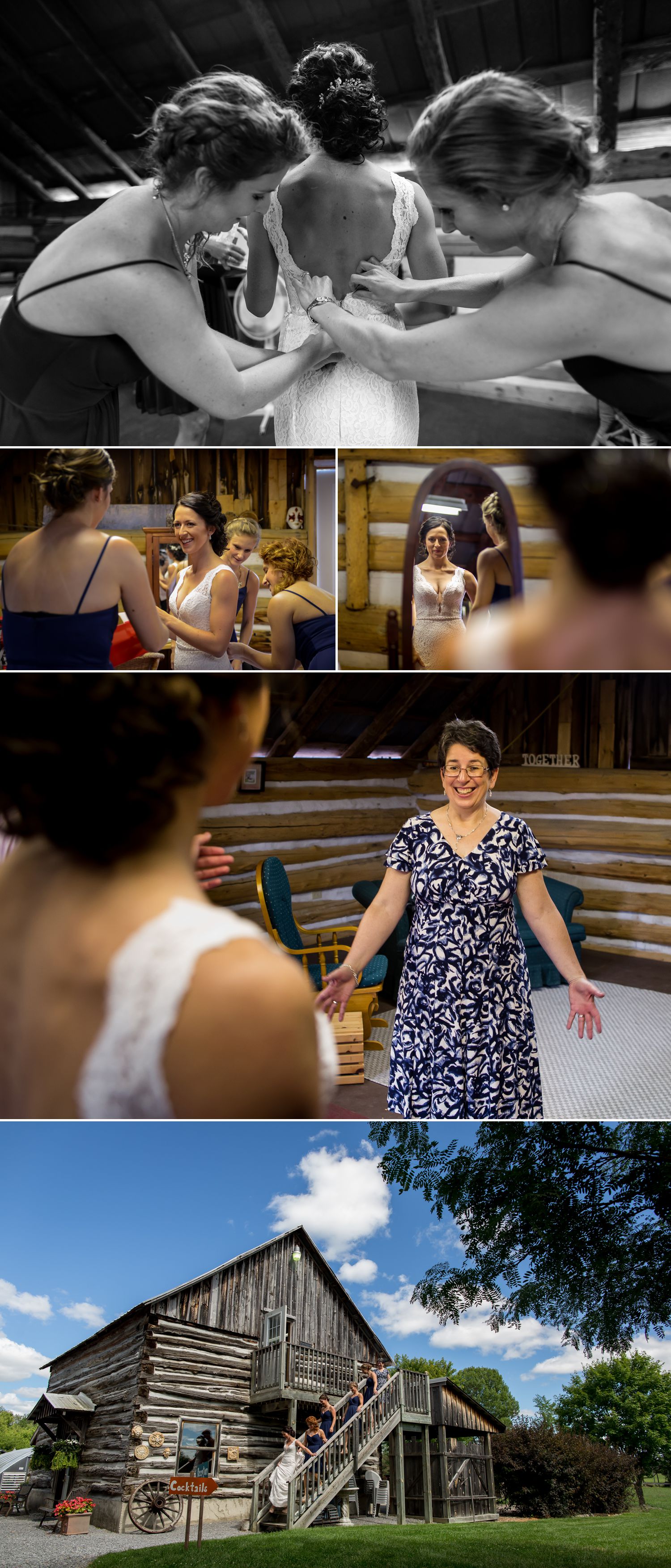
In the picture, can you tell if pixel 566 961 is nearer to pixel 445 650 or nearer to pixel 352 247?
pixel 445 650

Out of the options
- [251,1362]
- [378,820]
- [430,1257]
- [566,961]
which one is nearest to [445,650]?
[378,820]

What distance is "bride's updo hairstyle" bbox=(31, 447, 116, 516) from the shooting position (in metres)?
2.37

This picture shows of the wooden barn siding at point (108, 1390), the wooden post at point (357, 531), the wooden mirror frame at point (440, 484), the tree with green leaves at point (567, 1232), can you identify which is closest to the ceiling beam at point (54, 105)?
the wooden post at point (357, 531)

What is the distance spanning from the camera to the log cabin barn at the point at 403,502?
2354 millimetres

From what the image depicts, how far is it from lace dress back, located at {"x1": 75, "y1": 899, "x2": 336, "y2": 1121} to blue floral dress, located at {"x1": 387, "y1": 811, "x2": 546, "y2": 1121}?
0.76m

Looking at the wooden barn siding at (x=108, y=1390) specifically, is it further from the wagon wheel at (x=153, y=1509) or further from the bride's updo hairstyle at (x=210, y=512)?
the bride's updo hairstyle at (x=210, y=512)

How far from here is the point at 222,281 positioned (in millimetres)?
2334

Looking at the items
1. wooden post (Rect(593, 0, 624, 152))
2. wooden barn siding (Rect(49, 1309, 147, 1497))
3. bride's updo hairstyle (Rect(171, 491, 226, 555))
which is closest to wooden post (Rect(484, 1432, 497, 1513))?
wooden barn siding (Rect(49, 1309, 147, 1497))

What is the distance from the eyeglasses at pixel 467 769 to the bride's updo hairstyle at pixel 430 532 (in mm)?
530

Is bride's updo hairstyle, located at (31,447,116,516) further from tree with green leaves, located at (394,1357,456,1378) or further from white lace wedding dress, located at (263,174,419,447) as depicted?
tree with green leaves, located at (394,1357,456,1378)

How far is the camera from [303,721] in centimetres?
273

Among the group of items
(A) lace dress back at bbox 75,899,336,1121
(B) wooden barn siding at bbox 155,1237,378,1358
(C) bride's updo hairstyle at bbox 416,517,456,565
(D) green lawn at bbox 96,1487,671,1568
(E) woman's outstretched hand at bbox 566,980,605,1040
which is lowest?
(D) green lawn at bbox 96,1487,671,1568

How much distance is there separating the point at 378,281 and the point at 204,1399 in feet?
10.5

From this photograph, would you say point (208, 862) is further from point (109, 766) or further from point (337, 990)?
point (109, 766)
